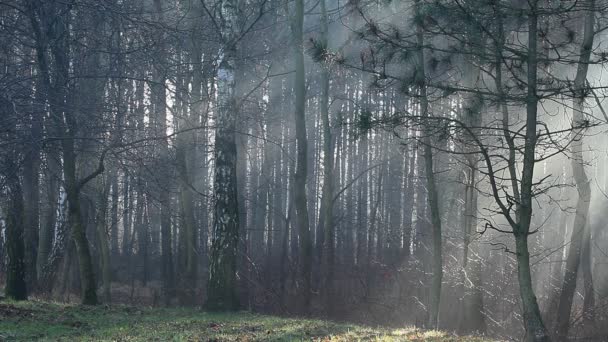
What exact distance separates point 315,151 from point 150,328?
23.5 m

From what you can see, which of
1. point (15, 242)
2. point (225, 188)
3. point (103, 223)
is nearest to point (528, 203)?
point (225, 188)

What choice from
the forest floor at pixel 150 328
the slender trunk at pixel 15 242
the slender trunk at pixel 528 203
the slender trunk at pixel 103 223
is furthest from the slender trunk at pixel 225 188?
the slender trunk at pixel 528 203

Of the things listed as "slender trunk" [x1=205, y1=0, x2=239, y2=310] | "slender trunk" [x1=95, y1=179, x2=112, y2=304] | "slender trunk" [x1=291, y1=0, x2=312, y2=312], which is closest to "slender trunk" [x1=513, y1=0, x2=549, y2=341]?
"slender trunk" [x1=205, y1=0, x2=239, y2=310]

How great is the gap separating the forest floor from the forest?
361 mm

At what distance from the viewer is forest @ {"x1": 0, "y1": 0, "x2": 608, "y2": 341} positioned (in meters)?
8.56

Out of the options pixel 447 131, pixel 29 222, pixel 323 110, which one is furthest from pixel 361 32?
pixel 29 222

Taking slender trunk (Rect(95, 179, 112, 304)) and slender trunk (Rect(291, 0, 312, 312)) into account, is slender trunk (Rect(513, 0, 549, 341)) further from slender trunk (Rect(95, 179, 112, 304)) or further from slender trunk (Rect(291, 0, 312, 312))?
slender trunk (Rect(95, 179, 112, 304))

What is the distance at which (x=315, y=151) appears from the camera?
3309 centimetres

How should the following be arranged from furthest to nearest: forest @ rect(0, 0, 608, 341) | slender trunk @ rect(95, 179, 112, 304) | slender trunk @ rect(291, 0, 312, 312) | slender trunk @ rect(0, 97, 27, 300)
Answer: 1. slender trunk @ rect(291, 0, 312, 312)
2. slender trunk @ rect(95, 179, 112, 304)
3. slender trunk @ rect(0, 97, 27, 300)
4. forest @ rect(0, 0, 608, 341)

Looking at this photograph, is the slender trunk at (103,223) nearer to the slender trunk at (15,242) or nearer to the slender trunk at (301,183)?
the slender trunk at (15,242)

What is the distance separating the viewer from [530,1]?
305 inches

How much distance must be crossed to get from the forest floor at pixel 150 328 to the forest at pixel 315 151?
1.18 feet

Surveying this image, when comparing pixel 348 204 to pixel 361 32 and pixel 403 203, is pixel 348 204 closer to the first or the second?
pixel 403 203

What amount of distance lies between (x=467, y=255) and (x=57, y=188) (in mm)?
13919
